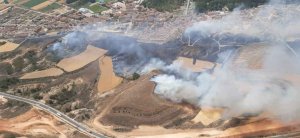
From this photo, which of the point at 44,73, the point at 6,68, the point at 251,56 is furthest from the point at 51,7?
the point at 251,56

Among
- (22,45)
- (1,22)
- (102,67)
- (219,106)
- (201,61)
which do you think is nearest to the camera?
(219,106)

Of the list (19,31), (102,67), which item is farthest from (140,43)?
(19,31)

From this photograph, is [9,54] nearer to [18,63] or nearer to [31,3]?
[18,63]

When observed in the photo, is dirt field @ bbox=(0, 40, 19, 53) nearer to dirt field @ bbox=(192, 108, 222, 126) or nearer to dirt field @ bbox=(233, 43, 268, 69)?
dirt field @ bbox=(233, 43, 268, 69)

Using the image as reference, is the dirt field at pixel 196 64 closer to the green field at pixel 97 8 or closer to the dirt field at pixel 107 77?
the dirt field at pixel 107 77

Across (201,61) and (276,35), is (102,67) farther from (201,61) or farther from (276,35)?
(276,35)

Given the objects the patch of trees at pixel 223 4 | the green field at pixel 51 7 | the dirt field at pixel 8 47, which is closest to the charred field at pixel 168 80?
the dirt field at pixel 8 47
